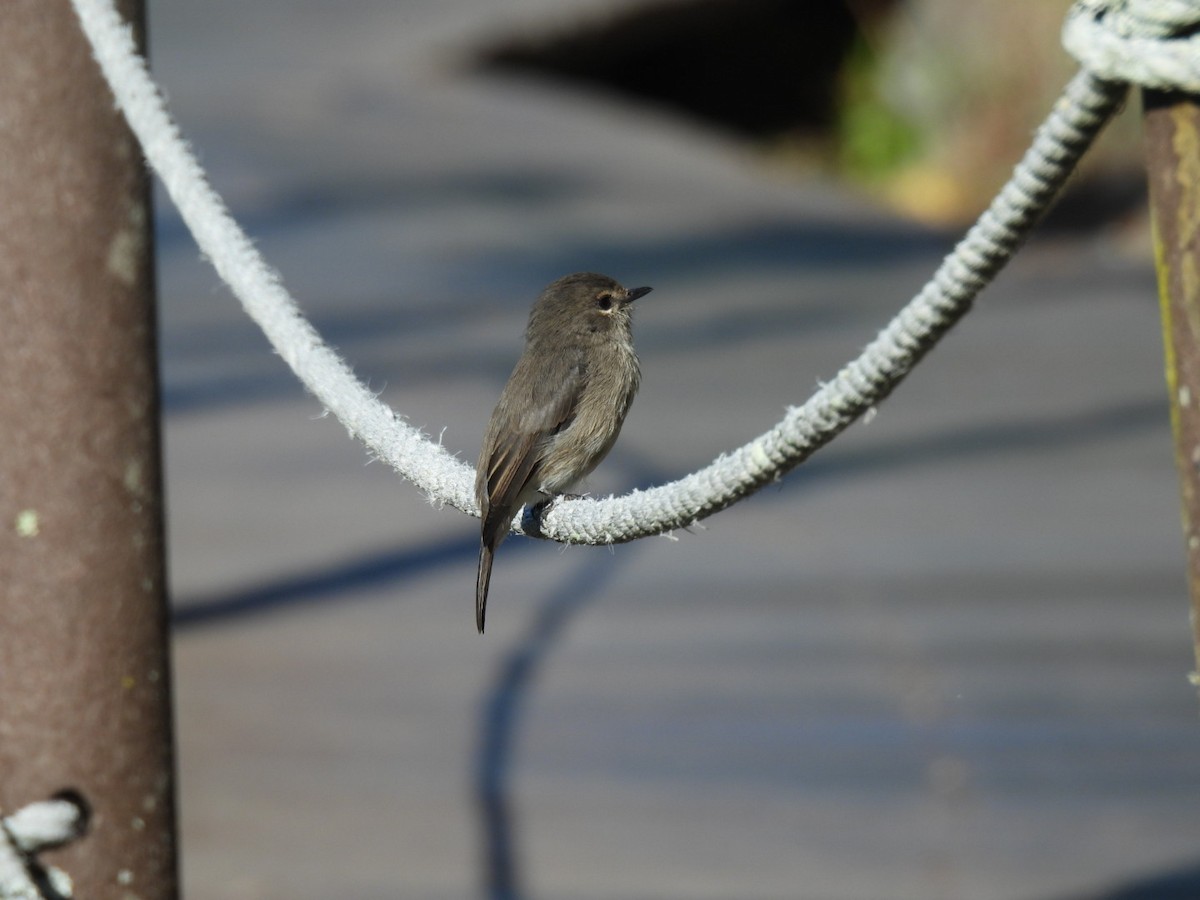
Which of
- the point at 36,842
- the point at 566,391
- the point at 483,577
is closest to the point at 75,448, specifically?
the point at 36,842

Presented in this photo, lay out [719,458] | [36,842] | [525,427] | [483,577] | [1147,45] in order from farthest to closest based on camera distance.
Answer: [525,427] → [483,577] → [36,842] → [719,458] → [1147,45]

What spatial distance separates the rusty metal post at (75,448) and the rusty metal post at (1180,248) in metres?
1.47

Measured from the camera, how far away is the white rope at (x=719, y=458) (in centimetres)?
156

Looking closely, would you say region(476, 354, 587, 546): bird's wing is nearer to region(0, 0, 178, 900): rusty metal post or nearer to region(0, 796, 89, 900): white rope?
region(0, 0, 178, 900): rusty metal post

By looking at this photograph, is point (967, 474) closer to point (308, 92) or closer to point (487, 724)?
point (487, 724)

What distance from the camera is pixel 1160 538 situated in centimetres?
626

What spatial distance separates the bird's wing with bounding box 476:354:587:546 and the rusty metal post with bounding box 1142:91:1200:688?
1.44 m

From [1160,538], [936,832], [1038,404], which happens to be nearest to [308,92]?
[1038,404]

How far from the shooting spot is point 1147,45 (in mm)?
1499

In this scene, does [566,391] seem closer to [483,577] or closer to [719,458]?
[483,577]

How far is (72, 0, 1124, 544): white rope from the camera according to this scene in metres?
1.56

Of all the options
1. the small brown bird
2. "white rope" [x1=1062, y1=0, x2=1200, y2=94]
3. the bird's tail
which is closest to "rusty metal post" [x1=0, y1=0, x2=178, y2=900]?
the bird's tail

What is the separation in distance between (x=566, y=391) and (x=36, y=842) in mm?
1339

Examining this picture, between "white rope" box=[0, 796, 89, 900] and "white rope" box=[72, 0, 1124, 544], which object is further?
"white rope" box=[0, 796, 89, 900]
